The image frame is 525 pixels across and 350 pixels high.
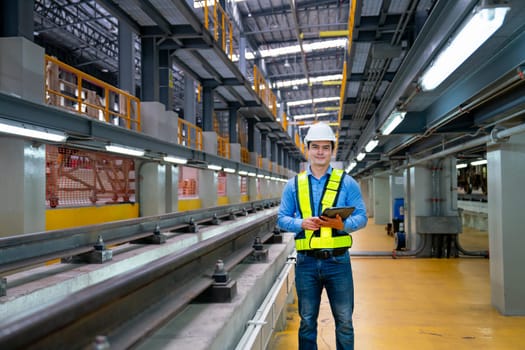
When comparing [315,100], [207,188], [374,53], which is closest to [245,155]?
[207,188]

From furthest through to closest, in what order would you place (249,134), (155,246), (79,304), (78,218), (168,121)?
(249,134) < (168,121) < (78,218) < (155,246) < (79,304)

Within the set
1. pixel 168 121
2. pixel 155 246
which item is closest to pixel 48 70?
pixel 168 121

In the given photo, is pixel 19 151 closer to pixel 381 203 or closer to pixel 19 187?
pixel 19 187

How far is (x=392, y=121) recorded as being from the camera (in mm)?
6918

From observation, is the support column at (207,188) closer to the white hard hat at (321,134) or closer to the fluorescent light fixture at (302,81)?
the white hard hat at (321,134)

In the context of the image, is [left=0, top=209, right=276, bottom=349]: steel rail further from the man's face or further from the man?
the man's face

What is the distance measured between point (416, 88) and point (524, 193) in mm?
2158

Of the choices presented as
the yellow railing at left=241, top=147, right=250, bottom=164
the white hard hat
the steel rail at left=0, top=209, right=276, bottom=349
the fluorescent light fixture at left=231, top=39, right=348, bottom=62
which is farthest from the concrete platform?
the fluorescent light fixture at left=231, top=39, right=348, bottom=62

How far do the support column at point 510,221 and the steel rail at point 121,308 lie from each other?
426cm

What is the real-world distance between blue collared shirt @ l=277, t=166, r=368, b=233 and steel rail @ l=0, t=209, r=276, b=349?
28.0 inches

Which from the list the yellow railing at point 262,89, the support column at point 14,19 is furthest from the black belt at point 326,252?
the yellow railing at point 262,89

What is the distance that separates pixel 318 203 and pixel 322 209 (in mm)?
74

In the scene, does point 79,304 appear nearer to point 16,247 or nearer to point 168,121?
point 16,247

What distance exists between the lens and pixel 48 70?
9430mm
